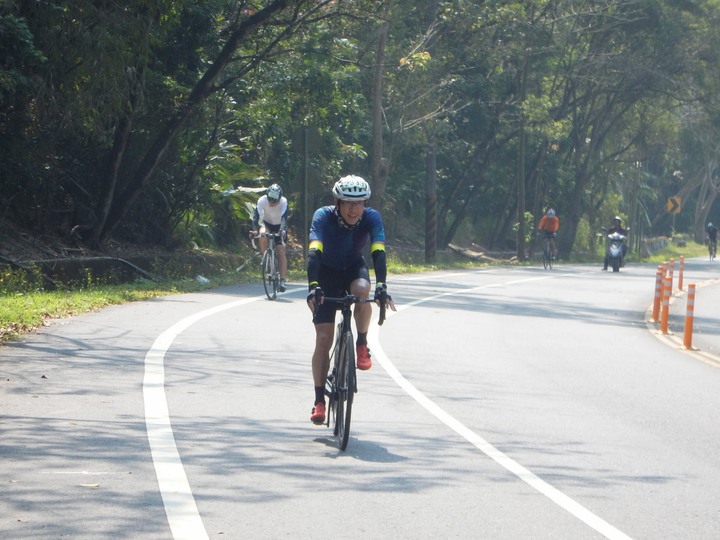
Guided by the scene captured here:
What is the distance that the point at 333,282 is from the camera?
8773 millimetres

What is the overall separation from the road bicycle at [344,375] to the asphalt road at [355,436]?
0.70 feet

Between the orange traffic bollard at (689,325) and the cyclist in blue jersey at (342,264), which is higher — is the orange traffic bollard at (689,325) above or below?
below

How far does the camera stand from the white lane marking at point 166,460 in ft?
20.3

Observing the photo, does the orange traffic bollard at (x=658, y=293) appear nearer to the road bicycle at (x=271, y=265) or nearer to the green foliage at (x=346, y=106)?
the road bicycle at (x=271, y=265)

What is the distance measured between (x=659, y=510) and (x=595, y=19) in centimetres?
4317

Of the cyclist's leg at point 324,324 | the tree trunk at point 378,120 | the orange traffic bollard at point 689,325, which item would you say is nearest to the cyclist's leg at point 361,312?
the cyclist's leg at point 324,324

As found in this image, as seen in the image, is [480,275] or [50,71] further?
[480,275]

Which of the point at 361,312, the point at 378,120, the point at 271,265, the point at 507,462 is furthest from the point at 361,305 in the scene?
the point at 378,120

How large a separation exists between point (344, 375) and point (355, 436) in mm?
699

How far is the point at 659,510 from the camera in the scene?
6.88 metres

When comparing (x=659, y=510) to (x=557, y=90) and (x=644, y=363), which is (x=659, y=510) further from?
(x=557, y=90)

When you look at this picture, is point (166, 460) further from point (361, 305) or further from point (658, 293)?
point (658, 293)

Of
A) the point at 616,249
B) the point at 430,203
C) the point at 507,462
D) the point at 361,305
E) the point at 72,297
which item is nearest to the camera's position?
the point at 507,462

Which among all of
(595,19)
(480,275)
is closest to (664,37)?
(595,19)
